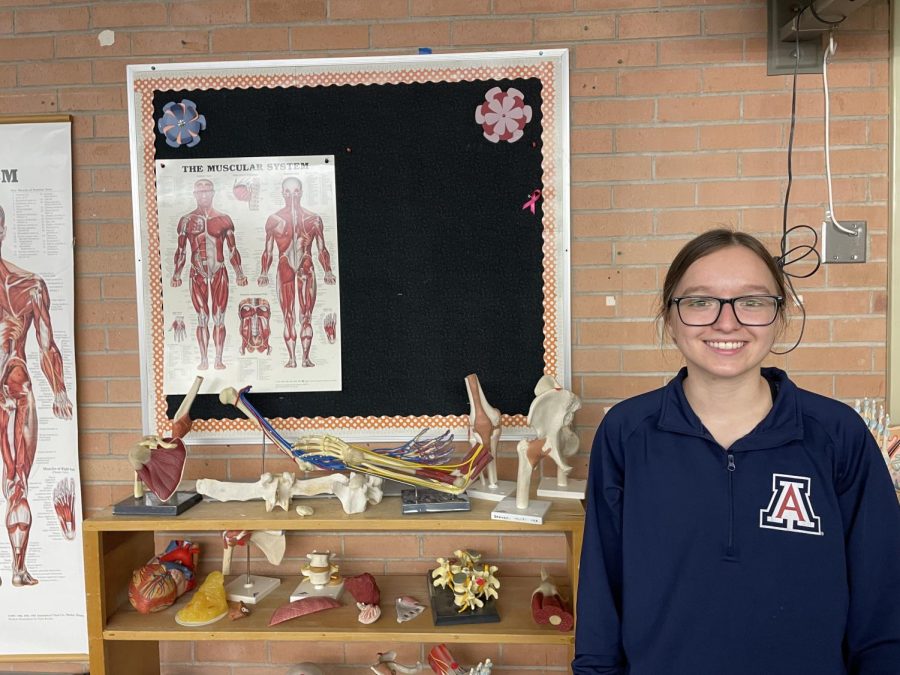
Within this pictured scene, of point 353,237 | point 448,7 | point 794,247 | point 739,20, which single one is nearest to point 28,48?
point 353,237

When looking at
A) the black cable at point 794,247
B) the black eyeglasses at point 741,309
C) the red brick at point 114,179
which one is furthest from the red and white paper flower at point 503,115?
the red brick at point 114,179

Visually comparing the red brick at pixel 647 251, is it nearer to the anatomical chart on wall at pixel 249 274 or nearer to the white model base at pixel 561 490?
the white model base at pixel 561 490

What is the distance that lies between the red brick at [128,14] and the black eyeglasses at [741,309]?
173 cm

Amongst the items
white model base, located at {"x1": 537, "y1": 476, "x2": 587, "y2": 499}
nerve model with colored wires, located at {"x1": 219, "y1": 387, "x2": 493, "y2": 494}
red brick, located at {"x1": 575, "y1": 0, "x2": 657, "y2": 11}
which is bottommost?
white model base, located at {"x1": 537, "y1": 476, "x2": 587, "y2": 499}

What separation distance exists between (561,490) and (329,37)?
57.6 inches

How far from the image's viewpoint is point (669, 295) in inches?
48.1

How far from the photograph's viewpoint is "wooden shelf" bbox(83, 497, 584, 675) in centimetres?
168

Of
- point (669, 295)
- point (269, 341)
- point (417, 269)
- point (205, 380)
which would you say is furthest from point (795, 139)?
point (205, 380)

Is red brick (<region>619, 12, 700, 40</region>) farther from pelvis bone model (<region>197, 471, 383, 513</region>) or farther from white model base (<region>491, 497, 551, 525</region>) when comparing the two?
pelvis bone model (<region>197, 471, 383, 513</region>)

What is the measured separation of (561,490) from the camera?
1.81 meters

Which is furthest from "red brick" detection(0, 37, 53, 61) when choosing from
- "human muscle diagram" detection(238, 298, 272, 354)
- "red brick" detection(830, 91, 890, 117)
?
"red brick" detection(830, 91, 890, 117)

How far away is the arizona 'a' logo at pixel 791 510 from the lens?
3.61 feet

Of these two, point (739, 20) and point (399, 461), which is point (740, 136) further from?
point (399, 461)

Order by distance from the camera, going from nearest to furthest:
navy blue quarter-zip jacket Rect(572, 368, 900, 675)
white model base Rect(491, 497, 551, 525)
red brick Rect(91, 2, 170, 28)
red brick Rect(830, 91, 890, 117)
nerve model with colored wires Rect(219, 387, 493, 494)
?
navy blue quarter-zip jacket Rect(572, 368, 900, 675) → white model base Rect(491, 497, 551, 525) → nerve model with colored wires Rect(219, 387, 493, 494) → red brick Rect(830, 91, 890, 117) → red brick Rect(91, 2, 170, 28)
